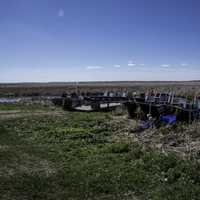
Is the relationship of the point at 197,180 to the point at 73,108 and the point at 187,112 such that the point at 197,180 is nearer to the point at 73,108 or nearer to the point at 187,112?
the point at 187,112

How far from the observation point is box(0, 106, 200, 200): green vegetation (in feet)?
16.5

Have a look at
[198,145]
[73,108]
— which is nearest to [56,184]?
[198,145]

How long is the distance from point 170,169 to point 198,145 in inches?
72.6

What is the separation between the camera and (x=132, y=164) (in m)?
6.64

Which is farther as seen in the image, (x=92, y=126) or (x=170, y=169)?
(x=92, y=126)

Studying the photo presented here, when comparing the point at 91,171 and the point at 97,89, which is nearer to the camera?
the point at 91,171

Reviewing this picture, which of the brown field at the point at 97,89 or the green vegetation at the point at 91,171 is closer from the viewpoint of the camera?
the green vegetation at the point at 91,171

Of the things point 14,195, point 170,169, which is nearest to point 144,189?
point 170,169

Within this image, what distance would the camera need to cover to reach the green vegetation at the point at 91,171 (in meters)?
5.02

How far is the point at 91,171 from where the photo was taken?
242 inches

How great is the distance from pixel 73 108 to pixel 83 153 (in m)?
13.4

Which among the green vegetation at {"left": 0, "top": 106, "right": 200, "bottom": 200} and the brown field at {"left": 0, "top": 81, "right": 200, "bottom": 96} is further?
the brown field at {"left": 0, "top": 81, "right": 200, "bottom": 96}

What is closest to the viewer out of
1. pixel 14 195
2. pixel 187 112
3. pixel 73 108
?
pixel 14 195

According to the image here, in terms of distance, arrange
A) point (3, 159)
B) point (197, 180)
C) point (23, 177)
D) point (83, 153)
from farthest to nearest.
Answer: point (83, 153) → point (3, 159) → point (23, 177) → point (197, 180)
